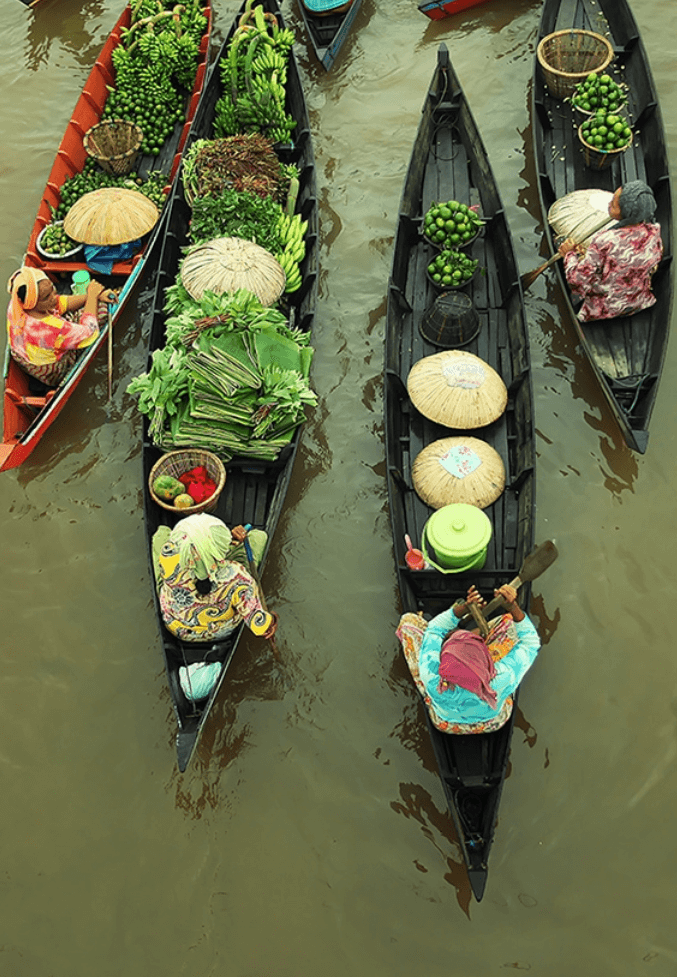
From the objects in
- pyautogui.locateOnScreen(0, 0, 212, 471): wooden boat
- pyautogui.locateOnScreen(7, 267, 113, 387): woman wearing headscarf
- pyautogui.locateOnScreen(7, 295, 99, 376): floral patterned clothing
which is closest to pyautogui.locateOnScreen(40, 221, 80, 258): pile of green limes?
pyautogui.locateOnScreen(0, 0, 212, 471): wooden boat

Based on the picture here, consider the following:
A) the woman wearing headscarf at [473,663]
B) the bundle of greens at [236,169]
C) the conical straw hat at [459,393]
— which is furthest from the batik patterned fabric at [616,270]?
the woman wearing headscarf at [473,663]

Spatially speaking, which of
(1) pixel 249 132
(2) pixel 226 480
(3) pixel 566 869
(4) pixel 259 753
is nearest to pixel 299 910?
(4) pixel 259 753

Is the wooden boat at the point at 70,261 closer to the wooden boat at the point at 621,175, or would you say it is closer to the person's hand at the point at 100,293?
the person's hand at the point at 100,293

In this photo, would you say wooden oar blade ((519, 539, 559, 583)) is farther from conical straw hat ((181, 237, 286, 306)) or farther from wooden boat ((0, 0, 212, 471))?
wooden boat ((0, 0, 212, 471))

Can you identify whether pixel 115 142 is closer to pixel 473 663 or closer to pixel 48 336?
pixel 48 336

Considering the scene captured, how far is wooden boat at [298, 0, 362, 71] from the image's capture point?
9.27 meters

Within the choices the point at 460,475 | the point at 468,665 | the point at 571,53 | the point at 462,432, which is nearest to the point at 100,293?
the point at 462,432

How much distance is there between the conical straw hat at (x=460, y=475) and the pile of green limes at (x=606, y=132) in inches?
142

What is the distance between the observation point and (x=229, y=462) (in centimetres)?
627

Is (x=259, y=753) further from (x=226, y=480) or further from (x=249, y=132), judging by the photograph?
(x=249, y=132)

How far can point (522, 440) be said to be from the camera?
6.11 metres

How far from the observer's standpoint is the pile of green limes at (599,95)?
7.71m

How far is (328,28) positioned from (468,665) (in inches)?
337

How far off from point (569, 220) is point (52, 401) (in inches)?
194
